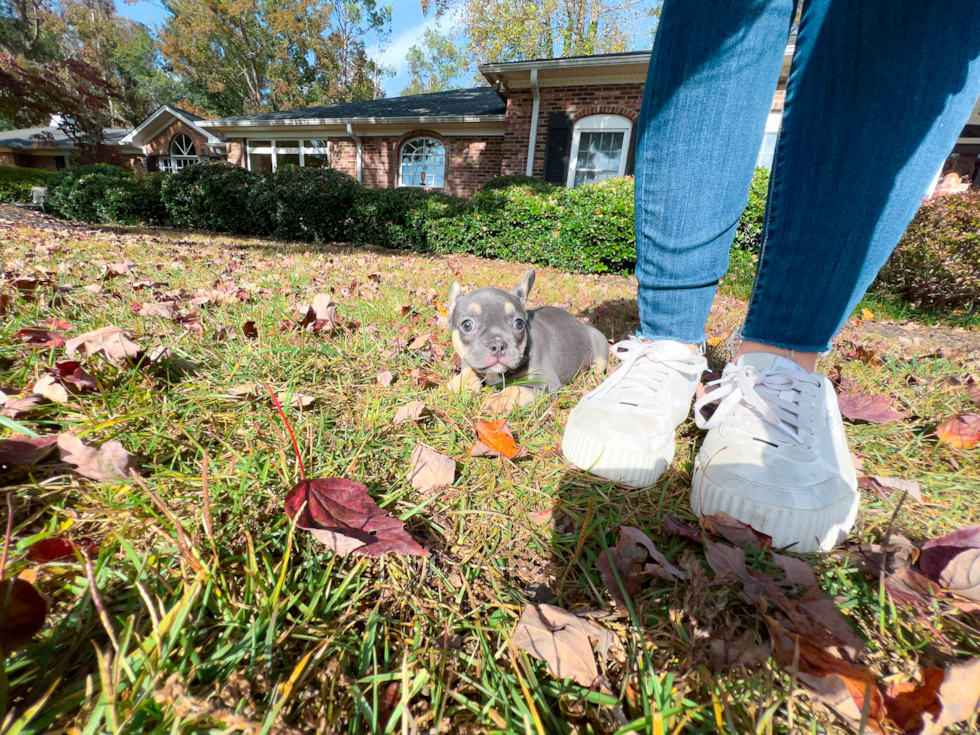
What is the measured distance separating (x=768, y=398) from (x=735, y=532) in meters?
0.64

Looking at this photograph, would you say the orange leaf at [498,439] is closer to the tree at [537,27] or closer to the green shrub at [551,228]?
the green shrub at [551,228]

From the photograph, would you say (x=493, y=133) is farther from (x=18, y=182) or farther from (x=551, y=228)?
(x=18, y=182)

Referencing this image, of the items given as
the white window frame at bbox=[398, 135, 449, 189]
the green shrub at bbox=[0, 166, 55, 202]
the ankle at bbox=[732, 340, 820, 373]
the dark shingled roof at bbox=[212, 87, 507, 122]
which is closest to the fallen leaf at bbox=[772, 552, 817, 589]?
the ankle at bbox=[732, 340, 820, 373]

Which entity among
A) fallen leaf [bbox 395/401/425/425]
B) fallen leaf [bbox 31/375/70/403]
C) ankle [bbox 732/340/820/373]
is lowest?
fallen leaf [bbox 395/401/425/425]

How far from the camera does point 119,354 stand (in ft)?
4.89

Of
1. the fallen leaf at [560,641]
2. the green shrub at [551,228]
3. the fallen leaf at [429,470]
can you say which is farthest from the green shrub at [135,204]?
the fallen leaf at [560,641]

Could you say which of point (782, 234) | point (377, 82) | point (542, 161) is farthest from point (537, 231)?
point (377, 82)

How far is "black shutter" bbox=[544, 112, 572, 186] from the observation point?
45.2 feet

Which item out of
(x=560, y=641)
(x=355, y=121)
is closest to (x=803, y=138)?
(x=560, y=641)

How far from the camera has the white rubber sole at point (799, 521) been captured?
114 centimetres

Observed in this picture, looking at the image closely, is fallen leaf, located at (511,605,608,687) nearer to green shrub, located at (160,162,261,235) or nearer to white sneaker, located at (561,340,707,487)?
white sneaker, located at (561,340,707,487)

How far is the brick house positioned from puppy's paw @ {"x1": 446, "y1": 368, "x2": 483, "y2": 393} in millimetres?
12179

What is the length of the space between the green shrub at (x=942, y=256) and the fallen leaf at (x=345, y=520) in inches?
275

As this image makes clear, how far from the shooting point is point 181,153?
2639 centimetres
